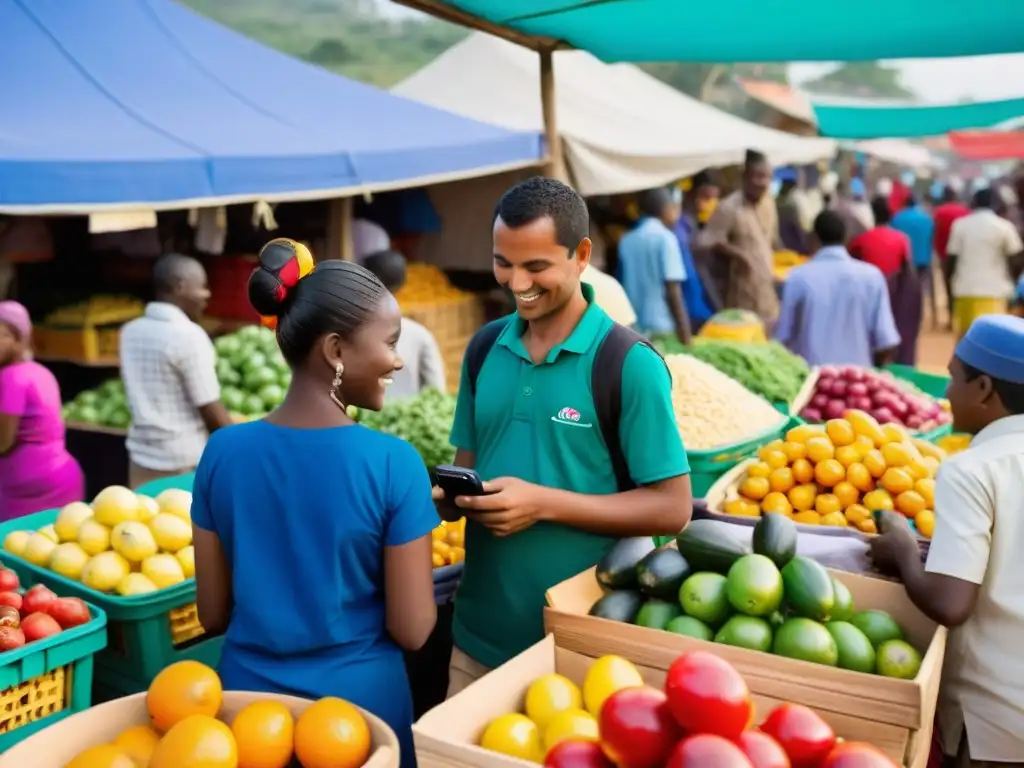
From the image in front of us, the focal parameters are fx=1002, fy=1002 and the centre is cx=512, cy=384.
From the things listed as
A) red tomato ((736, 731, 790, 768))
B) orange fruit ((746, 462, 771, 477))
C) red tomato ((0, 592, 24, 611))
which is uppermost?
red tomato ((736, 731, 790, 768))

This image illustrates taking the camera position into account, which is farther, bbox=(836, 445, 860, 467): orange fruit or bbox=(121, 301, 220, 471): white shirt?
bbox=(121, 301, 220, 471): white shirt

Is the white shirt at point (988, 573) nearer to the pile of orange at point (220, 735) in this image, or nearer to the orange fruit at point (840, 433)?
the pile of orange at point (220, 735)

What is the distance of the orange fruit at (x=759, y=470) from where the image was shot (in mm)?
4102

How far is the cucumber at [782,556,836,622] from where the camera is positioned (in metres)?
2.22

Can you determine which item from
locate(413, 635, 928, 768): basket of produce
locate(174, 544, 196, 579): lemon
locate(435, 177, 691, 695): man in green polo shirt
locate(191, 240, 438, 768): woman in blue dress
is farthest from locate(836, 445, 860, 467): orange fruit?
locate(174, 544, 196, 579): lemon

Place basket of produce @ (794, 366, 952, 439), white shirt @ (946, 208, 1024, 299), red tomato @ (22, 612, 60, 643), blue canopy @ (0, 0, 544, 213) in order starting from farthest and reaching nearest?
white shirt @ (946, 208, 1024, 299) → blue canopy @ (0, 0, 544, 213) → basket of produce @ (794, 366, 952, 439) → red tomato @ (22, 612, 60, 643)

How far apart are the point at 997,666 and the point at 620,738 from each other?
1.33 m

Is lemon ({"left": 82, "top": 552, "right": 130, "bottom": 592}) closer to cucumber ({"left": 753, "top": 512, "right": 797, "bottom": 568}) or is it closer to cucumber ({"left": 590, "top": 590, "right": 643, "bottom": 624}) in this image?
cucumber ({"left": 590, "top": 590, "right": 643, "bottom": 624})

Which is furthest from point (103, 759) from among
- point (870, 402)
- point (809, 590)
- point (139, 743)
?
point (870, 402)

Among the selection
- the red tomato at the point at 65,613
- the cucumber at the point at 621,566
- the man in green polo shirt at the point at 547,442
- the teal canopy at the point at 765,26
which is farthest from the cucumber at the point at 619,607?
the teal canopy at the point at 765,26

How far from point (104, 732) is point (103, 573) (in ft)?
4.67

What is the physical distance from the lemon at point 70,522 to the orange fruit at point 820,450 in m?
2.80

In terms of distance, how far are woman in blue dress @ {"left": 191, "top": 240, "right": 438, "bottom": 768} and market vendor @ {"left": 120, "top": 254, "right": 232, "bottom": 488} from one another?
2802 mm

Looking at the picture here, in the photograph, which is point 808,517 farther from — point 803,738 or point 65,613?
point 65,613
